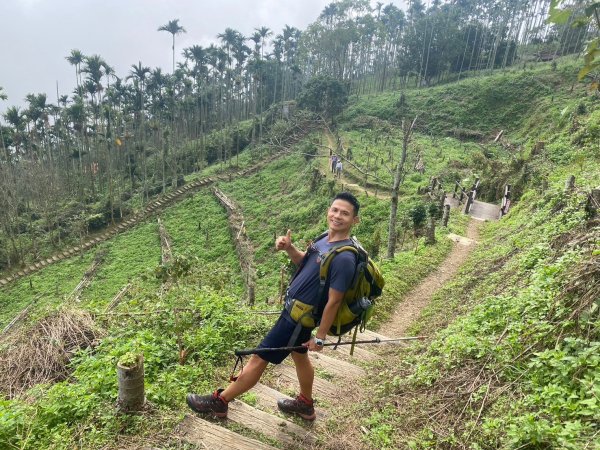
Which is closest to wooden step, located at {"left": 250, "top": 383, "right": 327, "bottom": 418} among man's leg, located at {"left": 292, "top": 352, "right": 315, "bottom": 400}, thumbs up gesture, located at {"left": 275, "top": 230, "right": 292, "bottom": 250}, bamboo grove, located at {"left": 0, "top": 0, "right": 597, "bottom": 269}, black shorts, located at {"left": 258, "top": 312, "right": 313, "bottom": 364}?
man's leg, located at {"left": 292, "top": 352, "right": 315, "bottom": 400}

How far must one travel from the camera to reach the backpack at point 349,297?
3.00m

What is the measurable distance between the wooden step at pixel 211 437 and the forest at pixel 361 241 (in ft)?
0.08

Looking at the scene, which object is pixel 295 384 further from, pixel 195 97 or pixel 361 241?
pixel 195 97

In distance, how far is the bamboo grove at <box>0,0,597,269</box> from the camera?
35.5 metres

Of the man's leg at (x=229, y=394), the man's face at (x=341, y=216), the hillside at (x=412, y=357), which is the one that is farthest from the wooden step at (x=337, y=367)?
the man's face at (x=341, y=216)

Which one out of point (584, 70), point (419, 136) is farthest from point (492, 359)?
point (419, 136)

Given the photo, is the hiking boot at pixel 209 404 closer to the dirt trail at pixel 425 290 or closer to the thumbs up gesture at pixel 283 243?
the thumbs up gesture at pixel 283 243

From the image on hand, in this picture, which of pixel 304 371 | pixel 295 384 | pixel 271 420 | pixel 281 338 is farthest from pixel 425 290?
pixel 281 338

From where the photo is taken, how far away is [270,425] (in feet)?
11.1

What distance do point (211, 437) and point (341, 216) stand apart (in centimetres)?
204

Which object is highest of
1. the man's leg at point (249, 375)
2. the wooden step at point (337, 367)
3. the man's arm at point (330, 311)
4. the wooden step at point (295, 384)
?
the man's arm at point (330, 311)

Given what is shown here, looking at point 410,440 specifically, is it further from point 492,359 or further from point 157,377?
point 157,377

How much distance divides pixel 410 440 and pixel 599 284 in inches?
76.1

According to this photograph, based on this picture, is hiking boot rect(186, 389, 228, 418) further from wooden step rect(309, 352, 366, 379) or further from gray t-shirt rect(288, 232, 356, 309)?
wooden step rect(309, 352, 366, 379)
